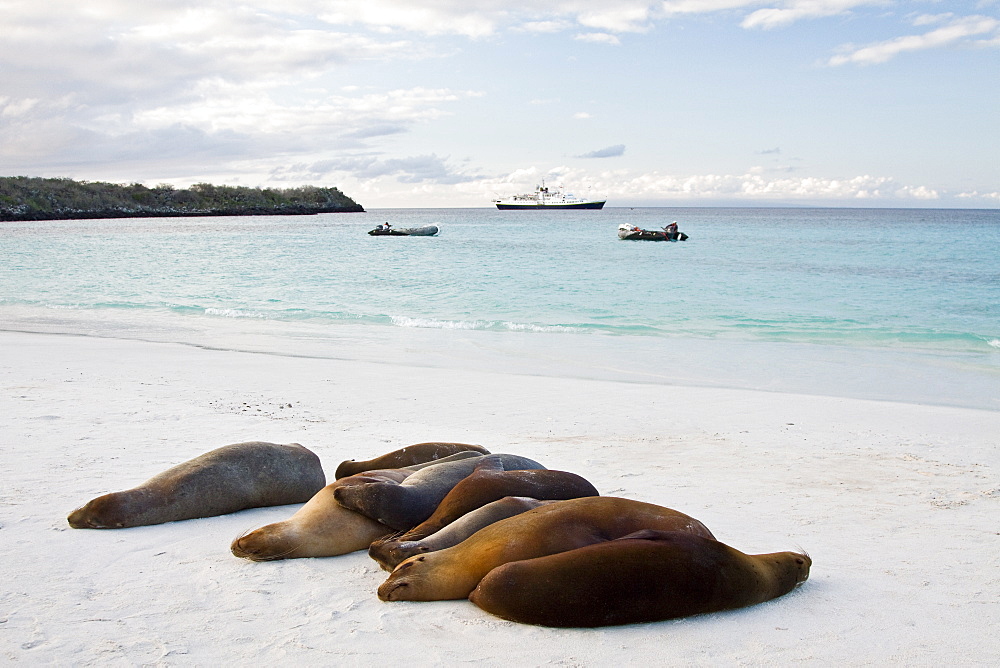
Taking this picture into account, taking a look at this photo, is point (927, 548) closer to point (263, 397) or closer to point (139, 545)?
point (139, 545)

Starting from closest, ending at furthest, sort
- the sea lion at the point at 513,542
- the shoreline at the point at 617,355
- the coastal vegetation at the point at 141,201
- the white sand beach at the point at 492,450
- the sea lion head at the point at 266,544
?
the white sand beach at the point at 492,450 < the sea lion at the point at 513,542 < the sea lion head at the point at 266,544 < the shoreline at the point at 617,355 < the coastal vegetation at the point at 141,201

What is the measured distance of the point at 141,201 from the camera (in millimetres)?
124688

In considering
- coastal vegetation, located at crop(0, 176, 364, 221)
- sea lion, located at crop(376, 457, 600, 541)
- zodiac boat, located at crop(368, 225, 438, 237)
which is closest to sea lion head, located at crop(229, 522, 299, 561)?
sea lion, located at crop(376, 457, 600, 541)

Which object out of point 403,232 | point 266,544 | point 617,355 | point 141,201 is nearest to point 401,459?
point 266,544

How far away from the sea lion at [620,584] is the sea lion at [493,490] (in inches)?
28.5

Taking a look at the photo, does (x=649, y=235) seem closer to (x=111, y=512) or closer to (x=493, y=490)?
(x=493, y=490)

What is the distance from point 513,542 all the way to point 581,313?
654 inches

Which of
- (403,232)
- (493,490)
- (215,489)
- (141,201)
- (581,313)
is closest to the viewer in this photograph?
(493,490)

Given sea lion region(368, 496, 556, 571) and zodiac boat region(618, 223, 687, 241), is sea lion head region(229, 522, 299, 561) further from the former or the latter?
zodiac boat region(618, 223, 687, 241)

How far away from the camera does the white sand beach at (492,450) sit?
3189 millimetres

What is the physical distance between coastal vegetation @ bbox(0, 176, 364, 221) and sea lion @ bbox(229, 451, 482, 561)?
108401 mm

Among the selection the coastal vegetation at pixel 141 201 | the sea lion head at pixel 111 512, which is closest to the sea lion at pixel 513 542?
the sea lion head at pixel 111 512

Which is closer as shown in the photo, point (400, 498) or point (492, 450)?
point (400, 498)

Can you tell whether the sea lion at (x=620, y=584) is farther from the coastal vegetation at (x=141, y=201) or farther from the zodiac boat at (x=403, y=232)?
the coastal vegetation at (x=141, y=201)
